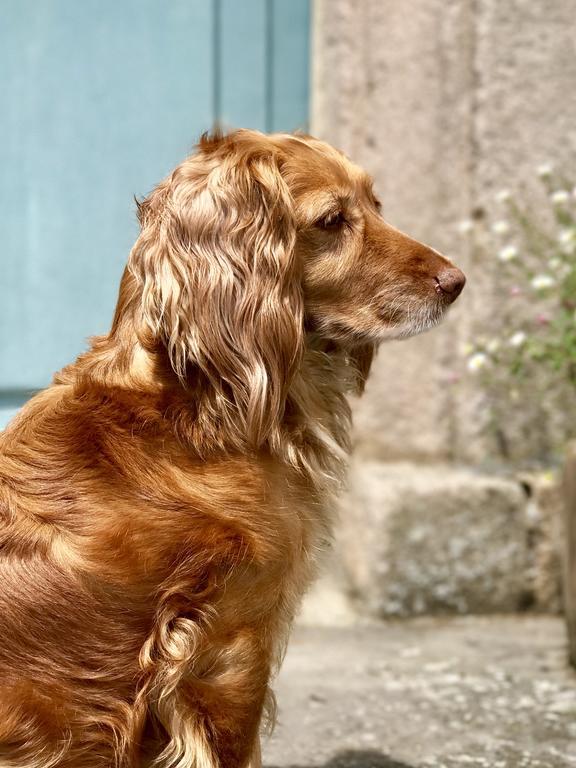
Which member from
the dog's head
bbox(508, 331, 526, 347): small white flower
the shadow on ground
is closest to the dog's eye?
the dog's head

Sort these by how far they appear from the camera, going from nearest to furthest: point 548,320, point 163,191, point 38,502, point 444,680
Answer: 1. point 38,502
2. point 163,191
3. point 444,680
4. point 548,320

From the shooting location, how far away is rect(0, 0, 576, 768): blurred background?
15.3ft

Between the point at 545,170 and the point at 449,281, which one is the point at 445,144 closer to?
the point at 545,170

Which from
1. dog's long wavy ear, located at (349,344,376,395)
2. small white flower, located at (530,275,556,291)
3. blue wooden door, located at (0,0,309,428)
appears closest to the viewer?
dog's long wavy ear, located at (349,344,376,395)

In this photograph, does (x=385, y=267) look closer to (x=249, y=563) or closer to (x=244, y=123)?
(x=249, y=563)

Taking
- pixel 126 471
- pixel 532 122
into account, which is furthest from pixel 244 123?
pixel 126 471


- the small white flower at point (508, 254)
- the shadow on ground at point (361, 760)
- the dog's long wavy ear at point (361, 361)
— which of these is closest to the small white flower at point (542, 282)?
the small white flower at point (508, 254)

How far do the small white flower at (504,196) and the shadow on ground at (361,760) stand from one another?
2216mm

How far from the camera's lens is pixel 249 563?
97.0 inches

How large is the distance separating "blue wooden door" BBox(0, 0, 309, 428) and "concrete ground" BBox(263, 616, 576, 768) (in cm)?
167

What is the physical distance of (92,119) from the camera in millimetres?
4660

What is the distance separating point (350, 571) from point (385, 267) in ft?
7.67

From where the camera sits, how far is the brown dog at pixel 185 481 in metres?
2.41

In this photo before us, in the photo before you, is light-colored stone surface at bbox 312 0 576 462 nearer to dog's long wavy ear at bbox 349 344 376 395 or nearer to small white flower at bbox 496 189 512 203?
small white flower at bbox 496 189 512 203
